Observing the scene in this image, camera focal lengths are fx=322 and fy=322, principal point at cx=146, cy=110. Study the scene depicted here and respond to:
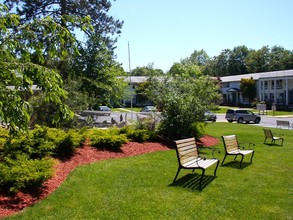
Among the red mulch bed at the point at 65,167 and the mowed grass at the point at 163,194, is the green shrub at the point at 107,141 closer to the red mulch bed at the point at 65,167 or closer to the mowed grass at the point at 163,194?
the red mulch bed at the point at 65,167

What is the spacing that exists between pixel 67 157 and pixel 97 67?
14.0 m

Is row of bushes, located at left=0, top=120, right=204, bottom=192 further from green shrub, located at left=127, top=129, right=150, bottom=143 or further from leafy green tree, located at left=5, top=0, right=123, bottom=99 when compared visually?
leafy green tree, located at left=5, top=0, right=123, bottom=99

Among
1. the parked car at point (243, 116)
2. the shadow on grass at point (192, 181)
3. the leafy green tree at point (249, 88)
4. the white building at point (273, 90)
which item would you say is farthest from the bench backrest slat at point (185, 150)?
the leafy green tree at point (249, 88)

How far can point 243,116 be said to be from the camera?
119 feet

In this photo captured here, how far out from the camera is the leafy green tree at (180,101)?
44.0 feet

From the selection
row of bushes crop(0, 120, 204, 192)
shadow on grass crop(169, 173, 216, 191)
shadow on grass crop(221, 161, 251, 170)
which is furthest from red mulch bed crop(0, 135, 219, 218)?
shadow on grass crop(221, 161, 251, 170)

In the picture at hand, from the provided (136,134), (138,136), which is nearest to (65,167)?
(136,134)

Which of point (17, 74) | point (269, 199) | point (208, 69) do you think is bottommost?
point (269, 199)

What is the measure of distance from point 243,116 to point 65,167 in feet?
102

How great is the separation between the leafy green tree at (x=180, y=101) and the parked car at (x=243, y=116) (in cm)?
2217

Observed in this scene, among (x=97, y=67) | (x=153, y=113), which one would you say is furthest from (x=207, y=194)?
(x=97, y=67)

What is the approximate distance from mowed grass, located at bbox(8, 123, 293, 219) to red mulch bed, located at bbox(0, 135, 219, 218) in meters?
0.21

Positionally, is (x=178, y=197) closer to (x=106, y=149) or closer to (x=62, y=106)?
(x=62, y=106)

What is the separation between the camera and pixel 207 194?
642 centimetres
